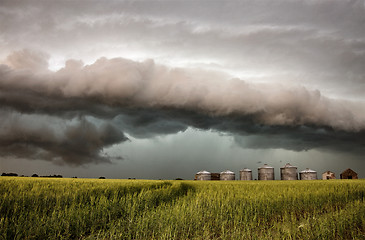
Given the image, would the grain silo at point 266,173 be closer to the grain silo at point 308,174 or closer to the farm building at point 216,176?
the grain silo at point 308,174

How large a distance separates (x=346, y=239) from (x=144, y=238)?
210 inches

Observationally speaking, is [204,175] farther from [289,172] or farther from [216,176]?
[289,172]

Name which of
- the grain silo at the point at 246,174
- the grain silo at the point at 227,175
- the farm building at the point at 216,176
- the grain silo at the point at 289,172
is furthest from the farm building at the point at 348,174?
the farm building at the point at 216,176

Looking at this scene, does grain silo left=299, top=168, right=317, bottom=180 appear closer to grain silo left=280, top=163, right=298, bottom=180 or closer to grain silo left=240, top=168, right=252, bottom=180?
grain silo left=280, top=163, right=298, bottom=180

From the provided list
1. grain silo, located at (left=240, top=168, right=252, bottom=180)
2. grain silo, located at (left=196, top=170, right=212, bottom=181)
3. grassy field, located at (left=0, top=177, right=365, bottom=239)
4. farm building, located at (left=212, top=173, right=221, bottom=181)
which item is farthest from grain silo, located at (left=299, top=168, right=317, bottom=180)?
grassy field, located at (left=0, top=177, right=365, bottom=239)

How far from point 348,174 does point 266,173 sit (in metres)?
15.3

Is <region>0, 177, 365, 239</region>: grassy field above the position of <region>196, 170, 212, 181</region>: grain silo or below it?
above

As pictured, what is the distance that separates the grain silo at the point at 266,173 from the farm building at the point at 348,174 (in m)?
13.1

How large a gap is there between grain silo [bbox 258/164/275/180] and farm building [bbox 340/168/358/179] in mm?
13117

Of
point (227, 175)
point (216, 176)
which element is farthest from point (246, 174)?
point (216, 176)

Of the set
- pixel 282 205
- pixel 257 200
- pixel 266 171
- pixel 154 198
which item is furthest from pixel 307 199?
pixel 266 171

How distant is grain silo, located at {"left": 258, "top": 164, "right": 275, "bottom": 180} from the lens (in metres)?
47.8

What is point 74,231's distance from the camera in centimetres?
782

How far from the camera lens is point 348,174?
153 feet
